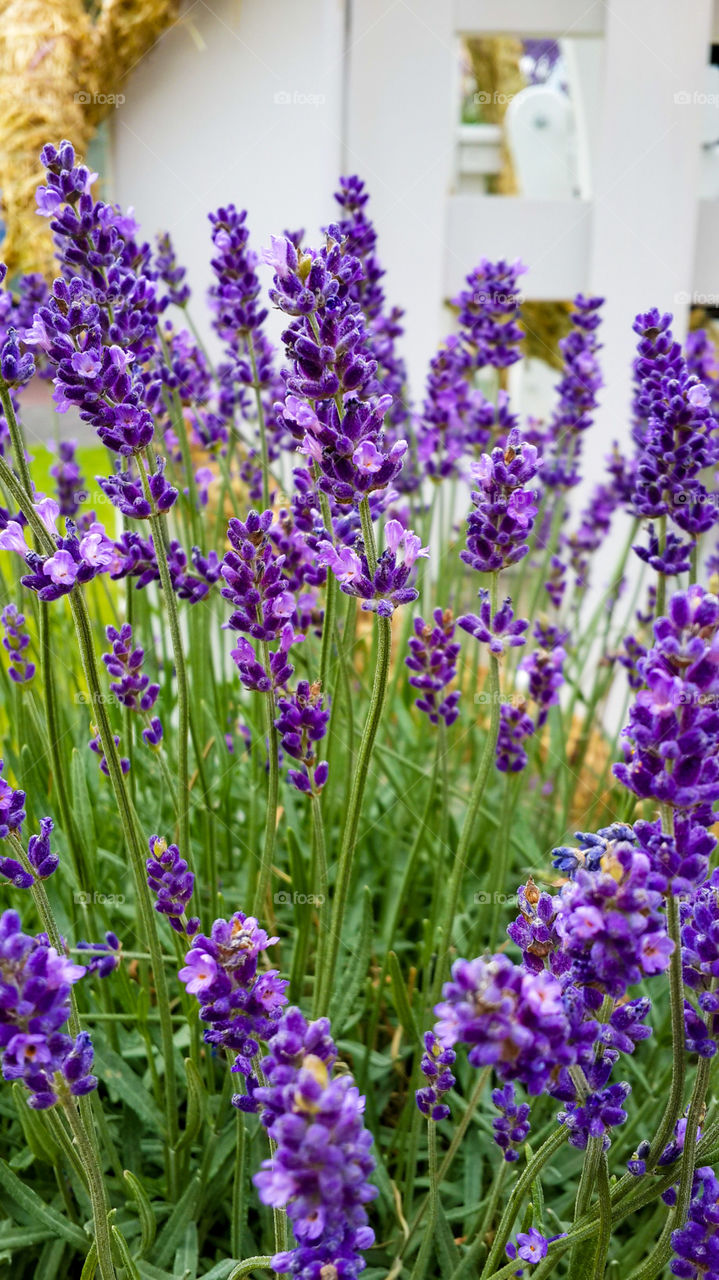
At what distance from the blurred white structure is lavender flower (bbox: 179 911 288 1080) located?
6.84 ft

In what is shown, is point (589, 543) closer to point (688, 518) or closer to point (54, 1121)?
point (688, 518)

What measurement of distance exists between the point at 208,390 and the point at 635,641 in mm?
655

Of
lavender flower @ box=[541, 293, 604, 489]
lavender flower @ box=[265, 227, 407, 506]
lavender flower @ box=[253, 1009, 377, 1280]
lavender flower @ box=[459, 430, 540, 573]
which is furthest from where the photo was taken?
lavender flower @ box=[541, 293, 604, 489]

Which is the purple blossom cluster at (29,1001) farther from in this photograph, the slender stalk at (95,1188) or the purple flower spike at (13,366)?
the purple flower spike at (13,366)

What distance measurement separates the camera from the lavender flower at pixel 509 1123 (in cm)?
66

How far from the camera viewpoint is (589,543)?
172cm

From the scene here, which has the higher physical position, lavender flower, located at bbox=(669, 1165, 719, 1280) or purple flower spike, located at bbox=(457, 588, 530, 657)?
purple flower spike, located at bbox=(457, 588, 530, 657)

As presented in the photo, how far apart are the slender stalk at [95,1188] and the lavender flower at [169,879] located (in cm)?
20

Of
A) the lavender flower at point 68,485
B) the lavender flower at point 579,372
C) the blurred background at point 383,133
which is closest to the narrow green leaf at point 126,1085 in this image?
the lavender flower at point 68,485

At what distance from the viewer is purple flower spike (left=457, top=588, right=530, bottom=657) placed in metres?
0.82

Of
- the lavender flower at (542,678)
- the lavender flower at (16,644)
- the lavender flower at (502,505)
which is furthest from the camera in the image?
the lavender flower at (542,678)

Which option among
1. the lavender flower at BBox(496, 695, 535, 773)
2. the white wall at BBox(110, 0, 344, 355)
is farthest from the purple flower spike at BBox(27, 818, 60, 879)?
the white wall at BBox(110, 0, 344, 355)

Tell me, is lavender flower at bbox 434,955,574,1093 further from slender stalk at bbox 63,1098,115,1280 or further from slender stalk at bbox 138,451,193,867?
slender stalk at bbox 138,451,193,867

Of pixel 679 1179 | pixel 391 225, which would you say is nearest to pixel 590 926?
pixel 679 1179
